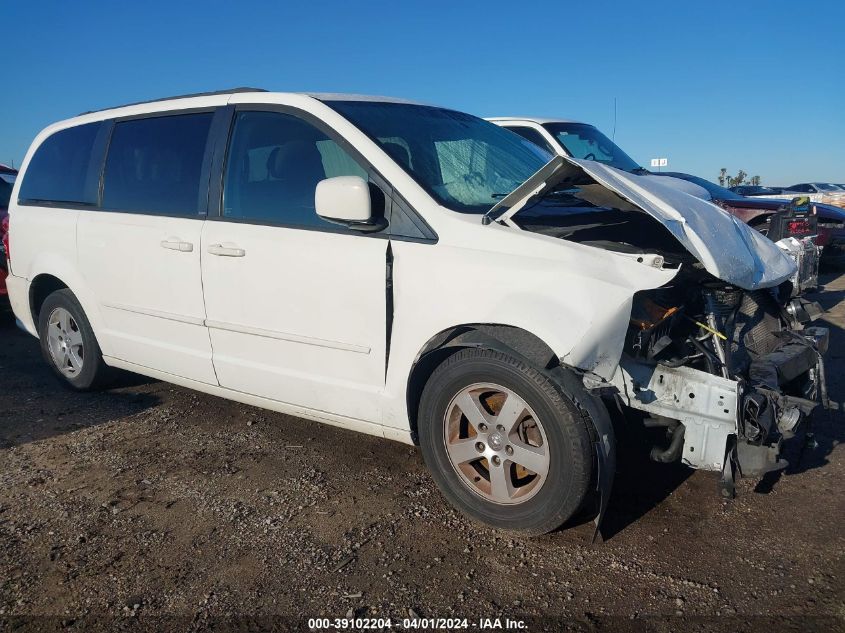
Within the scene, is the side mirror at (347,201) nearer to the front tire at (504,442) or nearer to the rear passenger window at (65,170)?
the front tire at (504,442)

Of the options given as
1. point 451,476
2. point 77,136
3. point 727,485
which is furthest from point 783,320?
point 77,136

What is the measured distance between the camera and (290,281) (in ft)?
11.0

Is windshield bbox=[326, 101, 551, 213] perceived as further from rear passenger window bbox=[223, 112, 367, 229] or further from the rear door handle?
the rear door handle

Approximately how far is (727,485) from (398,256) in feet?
5.33

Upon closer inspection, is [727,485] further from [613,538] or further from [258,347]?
[258,347]

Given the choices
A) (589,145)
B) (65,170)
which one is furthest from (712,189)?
(65,170)

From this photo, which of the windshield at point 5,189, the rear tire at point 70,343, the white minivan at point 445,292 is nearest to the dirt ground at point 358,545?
the white minivan at point 445,292

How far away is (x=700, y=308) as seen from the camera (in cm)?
305

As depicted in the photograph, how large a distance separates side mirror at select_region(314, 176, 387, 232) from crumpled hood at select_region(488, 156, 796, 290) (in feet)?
1.79

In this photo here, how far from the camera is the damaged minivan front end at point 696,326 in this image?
2.65m

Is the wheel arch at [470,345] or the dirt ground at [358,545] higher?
the wheel arch at [470,345]

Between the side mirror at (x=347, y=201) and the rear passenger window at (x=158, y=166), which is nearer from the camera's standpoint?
the side mirror at (x=347, y=201)

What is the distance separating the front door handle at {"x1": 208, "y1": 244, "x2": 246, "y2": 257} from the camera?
11.6 ft

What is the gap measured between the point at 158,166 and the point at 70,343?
62.8 inches
